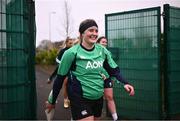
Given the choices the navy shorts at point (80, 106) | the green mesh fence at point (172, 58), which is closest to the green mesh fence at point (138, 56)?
the green mesh fence at point (172, 58)

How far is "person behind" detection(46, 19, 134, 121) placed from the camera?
19.1 ft

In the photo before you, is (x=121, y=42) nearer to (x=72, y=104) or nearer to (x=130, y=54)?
(x=130, y=54)

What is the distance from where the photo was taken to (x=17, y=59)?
8.28 meters

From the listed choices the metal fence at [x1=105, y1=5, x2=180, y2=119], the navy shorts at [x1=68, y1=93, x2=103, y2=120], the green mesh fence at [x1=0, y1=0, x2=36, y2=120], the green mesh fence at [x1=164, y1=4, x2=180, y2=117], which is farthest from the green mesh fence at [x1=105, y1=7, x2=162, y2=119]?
the navy shorts at [x1=68, y1=93, x2=103, y2=120]

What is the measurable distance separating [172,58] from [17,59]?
3.68m

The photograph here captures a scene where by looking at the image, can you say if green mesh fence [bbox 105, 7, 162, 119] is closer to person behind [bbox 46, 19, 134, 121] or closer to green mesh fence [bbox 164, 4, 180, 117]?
green mesh fence [bbox 164, 4, 180, 117]

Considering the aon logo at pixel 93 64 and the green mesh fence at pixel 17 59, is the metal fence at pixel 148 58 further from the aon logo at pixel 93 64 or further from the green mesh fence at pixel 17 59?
the aon logo at pixel 93 64

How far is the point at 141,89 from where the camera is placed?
10.1 metres

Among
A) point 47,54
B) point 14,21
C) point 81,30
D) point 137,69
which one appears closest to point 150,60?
point 137,69

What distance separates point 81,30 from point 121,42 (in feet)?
14.6

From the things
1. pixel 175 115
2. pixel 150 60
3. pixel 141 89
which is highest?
pixel 150 60

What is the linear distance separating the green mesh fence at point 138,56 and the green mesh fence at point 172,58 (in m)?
0.30

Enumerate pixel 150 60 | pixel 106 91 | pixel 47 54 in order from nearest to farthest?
pixel 106 91 < pixel 150 60 < pixel 47 54

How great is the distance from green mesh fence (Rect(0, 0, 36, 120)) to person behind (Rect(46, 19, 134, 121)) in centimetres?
233
